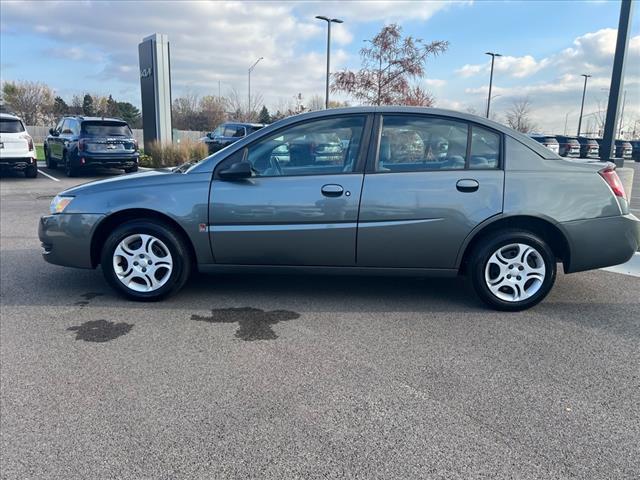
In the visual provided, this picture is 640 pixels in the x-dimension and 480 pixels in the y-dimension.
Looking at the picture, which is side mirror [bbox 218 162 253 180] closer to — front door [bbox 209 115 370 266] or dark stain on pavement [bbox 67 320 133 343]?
front door [bbox 209 115 370 266]

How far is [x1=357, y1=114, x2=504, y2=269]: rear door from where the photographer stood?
165 inches

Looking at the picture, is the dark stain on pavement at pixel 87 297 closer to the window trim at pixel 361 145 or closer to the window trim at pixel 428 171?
the window trim at pixel 361 145

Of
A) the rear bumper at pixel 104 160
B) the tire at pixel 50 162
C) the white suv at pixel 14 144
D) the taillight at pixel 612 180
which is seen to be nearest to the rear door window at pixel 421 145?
the taillight at pixel 612 180

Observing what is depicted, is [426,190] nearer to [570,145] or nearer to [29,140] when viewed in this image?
[29,140]

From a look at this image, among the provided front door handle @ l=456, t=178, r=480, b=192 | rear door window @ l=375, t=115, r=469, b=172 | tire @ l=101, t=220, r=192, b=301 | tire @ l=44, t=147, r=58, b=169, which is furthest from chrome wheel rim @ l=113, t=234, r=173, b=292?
tire @ l=44, t=147, r=58, b=169

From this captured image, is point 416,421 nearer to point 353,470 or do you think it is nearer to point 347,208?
A: point 353,470

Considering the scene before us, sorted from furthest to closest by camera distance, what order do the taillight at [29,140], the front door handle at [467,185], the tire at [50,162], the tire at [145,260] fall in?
the tire at [50,162], the taillight at [29,140], the tire at [145,260], the front door handle at [467,185]

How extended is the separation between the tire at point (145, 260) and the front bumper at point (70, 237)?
18cm

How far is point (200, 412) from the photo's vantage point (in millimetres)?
2793

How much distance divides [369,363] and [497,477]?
4.03 feet

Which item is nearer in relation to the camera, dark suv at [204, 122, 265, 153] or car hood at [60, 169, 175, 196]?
car hood at [60, 169, 175, 196]

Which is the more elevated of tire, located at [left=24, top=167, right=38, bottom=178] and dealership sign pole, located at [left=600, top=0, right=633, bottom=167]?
dealership sign pole, located at [left=600, top=0, right=633, bottom=167]

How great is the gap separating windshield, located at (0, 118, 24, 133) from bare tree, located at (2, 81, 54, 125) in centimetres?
4743

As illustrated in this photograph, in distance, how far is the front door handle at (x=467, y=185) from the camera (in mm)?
4188
